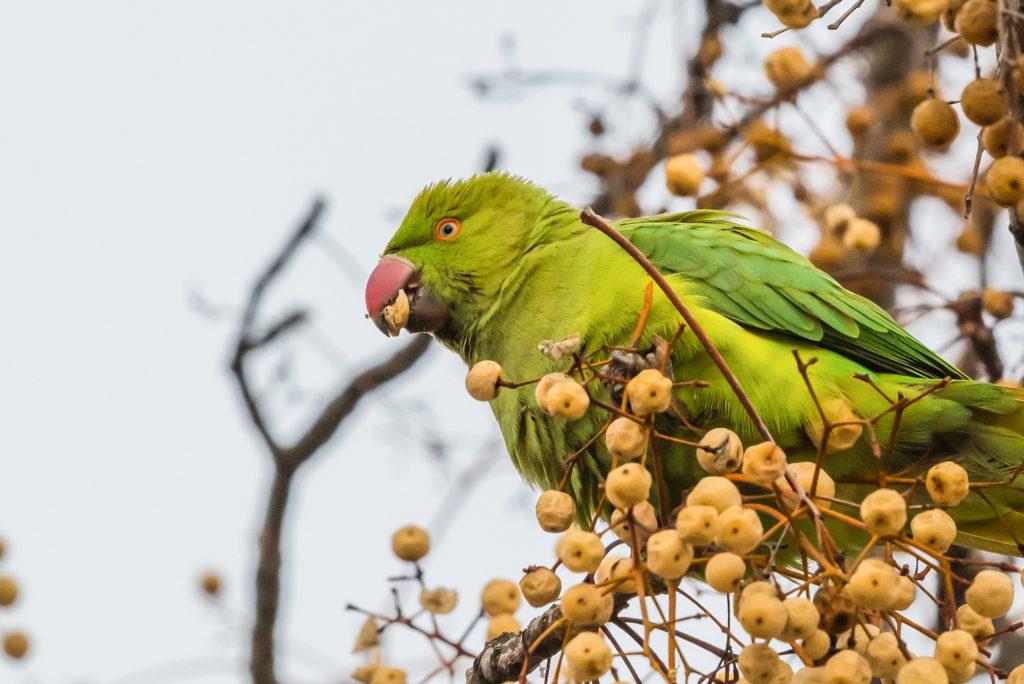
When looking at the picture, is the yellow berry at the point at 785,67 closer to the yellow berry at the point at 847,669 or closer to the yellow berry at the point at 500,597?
the yellow berry at the point at 500,597

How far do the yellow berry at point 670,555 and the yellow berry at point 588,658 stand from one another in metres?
0.15

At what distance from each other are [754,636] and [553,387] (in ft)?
1.84

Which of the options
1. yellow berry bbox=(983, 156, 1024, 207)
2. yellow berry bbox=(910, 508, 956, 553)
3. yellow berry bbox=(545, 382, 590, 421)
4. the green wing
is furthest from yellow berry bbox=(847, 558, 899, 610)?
the green wing

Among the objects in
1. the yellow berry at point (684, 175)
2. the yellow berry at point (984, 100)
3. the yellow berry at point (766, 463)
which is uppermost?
the yellow berry at point (684, 175)

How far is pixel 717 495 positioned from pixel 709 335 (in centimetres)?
112

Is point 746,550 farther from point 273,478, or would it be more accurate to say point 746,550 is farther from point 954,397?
point 273,478

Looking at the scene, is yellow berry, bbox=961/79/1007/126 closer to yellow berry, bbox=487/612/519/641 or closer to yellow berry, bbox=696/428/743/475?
yellow berry, bbox=696/428/743/475

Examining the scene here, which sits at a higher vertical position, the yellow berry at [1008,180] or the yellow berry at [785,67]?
the yellow berry at [785,67]

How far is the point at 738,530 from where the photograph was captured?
70.8 inches

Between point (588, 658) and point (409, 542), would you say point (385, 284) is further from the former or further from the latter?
point (588, 658)

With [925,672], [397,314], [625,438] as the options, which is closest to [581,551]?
[625,438]

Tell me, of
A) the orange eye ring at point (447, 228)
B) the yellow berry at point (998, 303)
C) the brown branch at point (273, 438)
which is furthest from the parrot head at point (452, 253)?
the yellow berry at point (998, 303)

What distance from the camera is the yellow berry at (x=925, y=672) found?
1.75m

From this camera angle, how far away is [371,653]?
277cm
